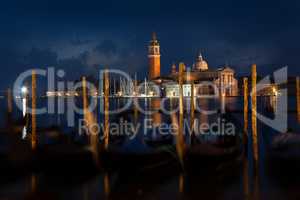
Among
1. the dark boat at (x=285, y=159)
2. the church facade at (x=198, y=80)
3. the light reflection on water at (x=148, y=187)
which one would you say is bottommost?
the light reflection on water at (x=148, y=187)

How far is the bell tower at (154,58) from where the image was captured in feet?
216

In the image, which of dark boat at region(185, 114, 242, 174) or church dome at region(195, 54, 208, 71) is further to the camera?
church dome at region(195, 54, 208, 71)

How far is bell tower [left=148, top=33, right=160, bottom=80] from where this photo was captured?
6575 cm

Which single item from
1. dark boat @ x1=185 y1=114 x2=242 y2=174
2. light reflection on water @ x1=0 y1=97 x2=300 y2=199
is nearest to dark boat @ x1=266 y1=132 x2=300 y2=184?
light reflection on water @ x1=0 y1=97 x2=300 y2=199

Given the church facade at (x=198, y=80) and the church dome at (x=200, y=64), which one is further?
the church dome at (x=200, y=64)

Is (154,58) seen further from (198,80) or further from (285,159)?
(285,159)

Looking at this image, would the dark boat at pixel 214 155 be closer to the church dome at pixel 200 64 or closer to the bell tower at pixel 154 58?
the bell tower at pixel 154 58

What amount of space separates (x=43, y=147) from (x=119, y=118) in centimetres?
456

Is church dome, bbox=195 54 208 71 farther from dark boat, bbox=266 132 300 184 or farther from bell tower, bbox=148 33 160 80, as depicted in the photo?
dark boat, bbox=266 132 300 184

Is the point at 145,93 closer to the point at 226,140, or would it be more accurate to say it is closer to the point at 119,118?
the point at 119,118

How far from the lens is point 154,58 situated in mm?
65875

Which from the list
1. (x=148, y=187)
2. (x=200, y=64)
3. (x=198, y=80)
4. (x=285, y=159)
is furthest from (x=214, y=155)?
(x=200, y=64)

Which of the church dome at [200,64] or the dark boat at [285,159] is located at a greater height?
the church dome at [200,64]

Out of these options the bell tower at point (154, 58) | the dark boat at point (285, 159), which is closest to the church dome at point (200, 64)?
the bell tower at point (154, 58)
